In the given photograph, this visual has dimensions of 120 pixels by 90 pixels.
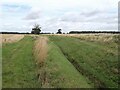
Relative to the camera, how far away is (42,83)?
18.8 metres

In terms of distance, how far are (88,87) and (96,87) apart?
877 mm

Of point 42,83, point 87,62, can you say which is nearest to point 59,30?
point 87,62

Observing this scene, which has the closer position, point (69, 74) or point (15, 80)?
point (15, 80)

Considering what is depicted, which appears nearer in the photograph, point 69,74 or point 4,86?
point 4,86

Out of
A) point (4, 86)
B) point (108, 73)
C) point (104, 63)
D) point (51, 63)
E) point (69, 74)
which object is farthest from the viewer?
point (104, 63)

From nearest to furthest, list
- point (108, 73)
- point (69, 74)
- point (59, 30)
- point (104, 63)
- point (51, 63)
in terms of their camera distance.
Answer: point (69, 74), point (108, 73), point (51, 63), point (104, 63), point (59, 30)

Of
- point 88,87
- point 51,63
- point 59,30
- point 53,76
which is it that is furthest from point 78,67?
point 59,30

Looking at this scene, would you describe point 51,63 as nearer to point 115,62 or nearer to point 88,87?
point 115,62

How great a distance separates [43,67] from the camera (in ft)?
81.2

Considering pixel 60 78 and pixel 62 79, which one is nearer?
pixel 62 79

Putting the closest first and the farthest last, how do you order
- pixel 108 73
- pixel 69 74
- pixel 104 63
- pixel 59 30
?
pixel 69 74
pixel 108 73
pixel 104 63
pixel 59 30

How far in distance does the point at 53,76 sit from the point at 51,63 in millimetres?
6076

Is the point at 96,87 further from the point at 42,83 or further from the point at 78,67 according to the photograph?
the point at 78,67

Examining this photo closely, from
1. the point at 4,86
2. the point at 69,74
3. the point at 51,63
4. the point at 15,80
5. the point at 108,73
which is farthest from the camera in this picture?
the point at 51,63
